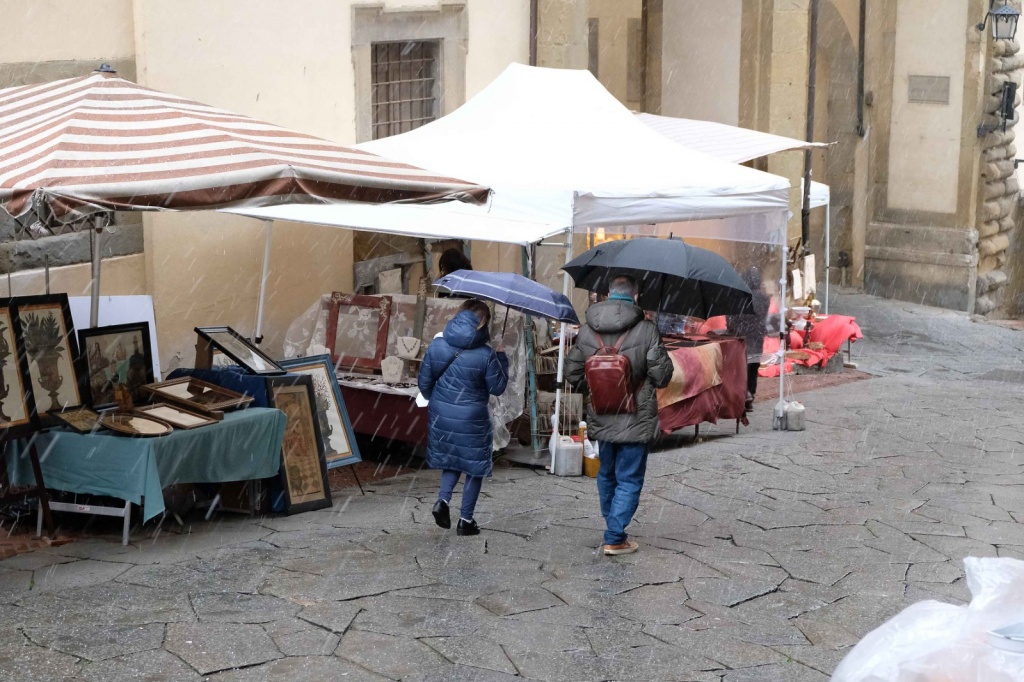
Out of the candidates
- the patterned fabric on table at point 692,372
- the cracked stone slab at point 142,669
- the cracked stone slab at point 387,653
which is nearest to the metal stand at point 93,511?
the cracked stone slab at point 142,669

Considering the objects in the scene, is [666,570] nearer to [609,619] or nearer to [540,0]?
[609,619]

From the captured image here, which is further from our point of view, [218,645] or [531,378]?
[531,378]

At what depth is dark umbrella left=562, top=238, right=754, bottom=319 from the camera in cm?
773

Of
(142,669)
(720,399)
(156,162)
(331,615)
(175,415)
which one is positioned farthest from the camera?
(720,399)

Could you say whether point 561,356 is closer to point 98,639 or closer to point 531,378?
point 531,378

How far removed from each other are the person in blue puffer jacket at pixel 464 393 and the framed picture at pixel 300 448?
987mm

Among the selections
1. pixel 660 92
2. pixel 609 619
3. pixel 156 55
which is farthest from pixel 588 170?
pixel 660 92

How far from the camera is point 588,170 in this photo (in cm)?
947

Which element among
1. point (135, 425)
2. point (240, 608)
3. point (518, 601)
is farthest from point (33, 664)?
point (518, 601)

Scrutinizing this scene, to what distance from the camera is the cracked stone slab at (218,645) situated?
543cm

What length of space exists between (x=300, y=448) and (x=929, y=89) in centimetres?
1536

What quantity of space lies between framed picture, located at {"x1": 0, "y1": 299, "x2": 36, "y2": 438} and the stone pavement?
0.71m

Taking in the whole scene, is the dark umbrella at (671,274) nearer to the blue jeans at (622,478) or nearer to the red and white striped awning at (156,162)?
the red and white striped awning at (156,162)

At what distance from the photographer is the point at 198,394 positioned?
7.73 meters
